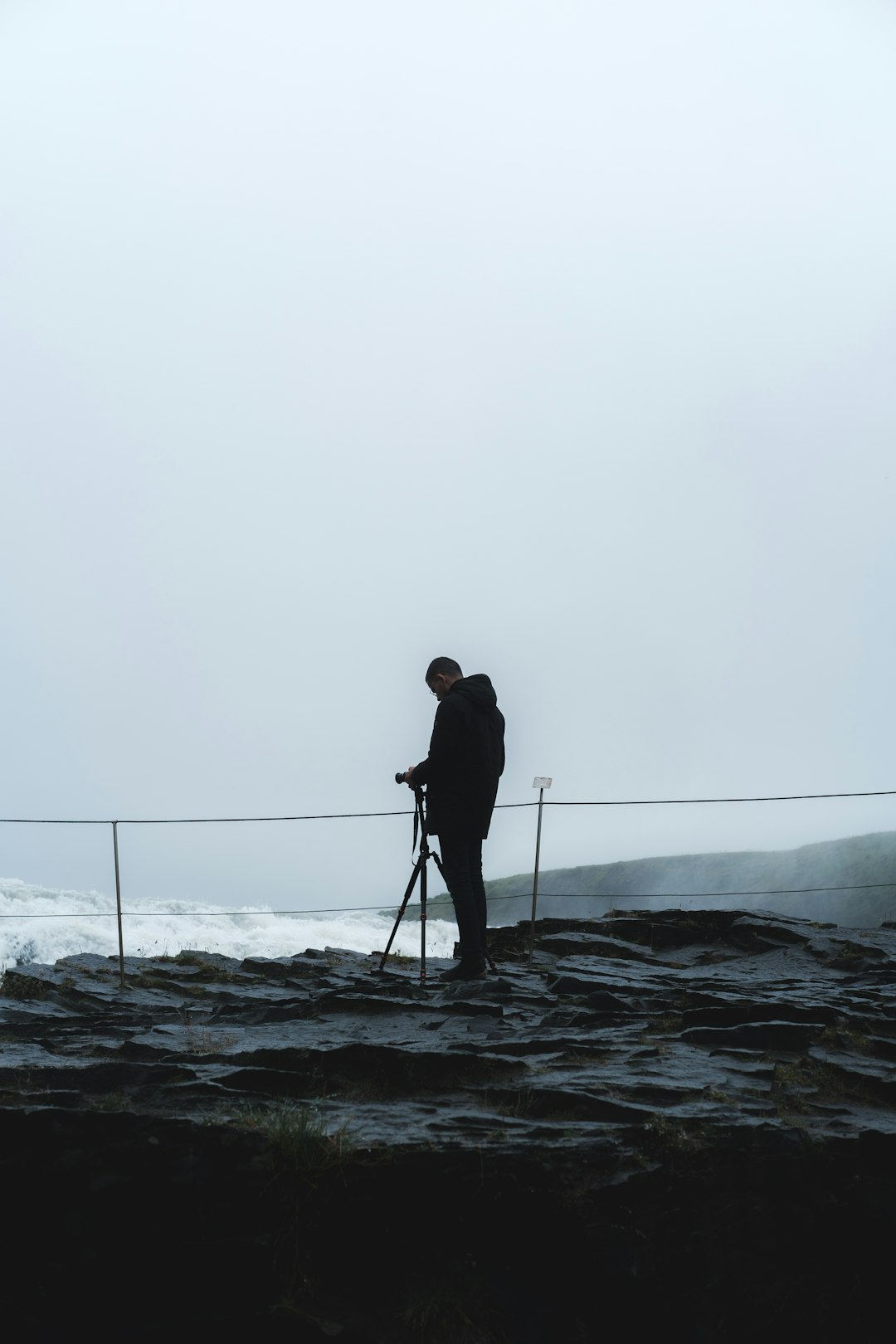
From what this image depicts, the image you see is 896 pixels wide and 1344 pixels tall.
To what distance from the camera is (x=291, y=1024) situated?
21.2ft

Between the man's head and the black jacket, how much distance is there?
192 millimetres

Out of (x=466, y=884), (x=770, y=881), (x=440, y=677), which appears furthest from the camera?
(x=770, y=881)

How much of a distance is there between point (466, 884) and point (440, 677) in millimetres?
1655

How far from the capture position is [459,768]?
25.7ft

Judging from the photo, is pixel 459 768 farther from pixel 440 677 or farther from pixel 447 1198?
pixel 447 1198

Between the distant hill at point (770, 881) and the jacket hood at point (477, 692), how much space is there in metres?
6.74

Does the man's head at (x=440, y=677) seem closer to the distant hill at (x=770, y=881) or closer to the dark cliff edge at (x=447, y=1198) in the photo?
the dark cliff edge at (x=447, y=1198)

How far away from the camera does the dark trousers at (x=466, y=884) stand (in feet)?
25.5

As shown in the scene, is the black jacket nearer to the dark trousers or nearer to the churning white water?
the dark trousers

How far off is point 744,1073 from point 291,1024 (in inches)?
112

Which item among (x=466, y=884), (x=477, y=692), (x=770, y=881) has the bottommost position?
(x=770, y=881)

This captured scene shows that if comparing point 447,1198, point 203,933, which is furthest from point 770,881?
point 447,1198

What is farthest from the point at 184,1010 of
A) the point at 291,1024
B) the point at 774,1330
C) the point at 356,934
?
the point at 356,934

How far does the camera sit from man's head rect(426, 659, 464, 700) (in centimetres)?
816
